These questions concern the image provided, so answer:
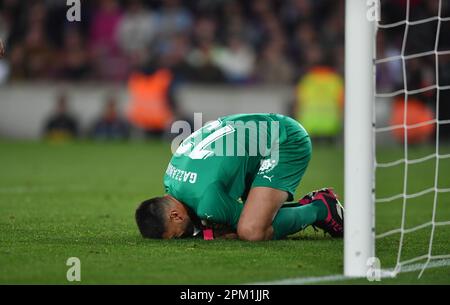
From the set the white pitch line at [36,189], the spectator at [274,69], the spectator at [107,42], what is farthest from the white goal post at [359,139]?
the spectator at [107,42]

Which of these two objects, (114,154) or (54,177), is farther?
(114,154)

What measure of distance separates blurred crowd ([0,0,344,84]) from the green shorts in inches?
469

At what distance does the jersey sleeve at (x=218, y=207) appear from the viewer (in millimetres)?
6227

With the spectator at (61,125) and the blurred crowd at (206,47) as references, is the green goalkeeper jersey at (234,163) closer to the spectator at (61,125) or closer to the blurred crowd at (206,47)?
the blurred crowd at (206,47)

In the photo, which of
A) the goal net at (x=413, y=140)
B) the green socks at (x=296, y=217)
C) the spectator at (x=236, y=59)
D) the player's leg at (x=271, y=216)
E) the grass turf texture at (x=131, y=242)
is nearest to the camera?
the grass turf texture at (x=131, y=242)

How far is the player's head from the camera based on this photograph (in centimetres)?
622

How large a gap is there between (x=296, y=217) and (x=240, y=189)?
44cm

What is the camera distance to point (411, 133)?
57.1 ft

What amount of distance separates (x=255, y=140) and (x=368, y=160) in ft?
5.01

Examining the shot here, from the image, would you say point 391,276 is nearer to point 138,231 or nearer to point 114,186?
point 138,231

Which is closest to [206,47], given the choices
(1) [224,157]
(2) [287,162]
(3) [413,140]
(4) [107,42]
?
(4) [107,42]

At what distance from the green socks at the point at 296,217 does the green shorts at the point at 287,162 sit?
5.5 inches

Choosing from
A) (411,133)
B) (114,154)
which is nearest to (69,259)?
(114,154)
